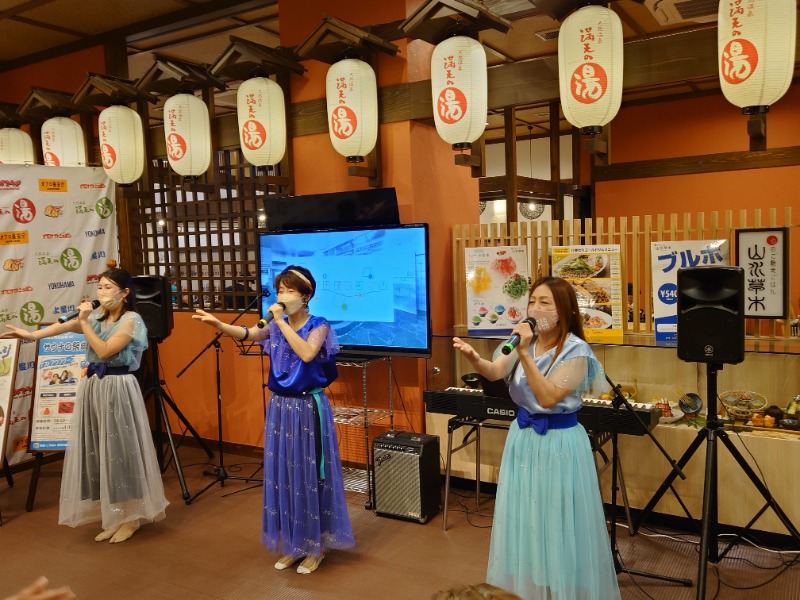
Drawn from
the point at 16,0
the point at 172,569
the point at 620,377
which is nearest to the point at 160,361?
the point at 172,569

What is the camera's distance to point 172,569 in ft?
11.8

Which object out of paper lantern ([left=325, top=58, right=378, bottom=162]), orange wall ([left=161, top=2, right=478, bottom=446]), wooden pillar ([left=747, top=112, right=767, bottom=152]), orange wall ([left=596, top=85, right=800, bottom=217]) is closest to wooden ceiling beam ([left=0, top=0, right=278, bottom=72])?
orange wall ([left=161, top=2, right=478, bottom=446])

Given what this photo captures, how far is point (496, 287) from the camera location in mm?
4359

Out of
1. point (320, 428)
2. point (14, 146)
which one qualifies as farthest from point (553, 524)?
point (14, 146)

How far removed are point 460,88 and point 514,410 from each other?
1.84 metres

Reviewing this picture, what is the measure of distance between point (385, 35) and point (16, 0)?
9.83 feet

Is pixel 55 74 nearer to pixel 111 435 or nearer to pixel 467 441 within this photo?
pixel 111 435

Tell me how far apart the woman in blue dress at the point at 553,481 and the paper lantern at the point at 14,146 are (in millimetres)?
5170

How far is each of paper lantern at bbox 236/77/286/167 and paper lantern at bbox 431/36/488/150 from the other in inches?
48.1

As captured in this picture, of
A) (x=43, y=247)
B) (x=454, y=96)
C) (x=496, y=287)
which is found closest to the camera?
(x=454, y=96)

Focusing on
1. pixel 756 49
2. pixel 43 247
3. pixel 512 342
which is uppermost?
pixel 756 49

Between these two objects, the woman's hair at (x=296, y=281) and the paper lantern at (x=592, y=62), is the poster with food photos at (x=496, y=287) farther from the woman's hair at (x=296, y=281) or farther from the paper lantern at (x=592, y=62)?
the woman's hair at (x=296, y=281)

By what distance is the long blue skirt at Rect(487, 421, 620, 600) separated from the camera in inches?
102

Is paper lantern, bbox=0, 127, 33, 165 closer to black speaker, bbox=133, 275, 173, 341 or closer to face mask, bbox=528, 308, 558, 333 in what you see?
black speaker, bbox=133, 275, 173, 341
